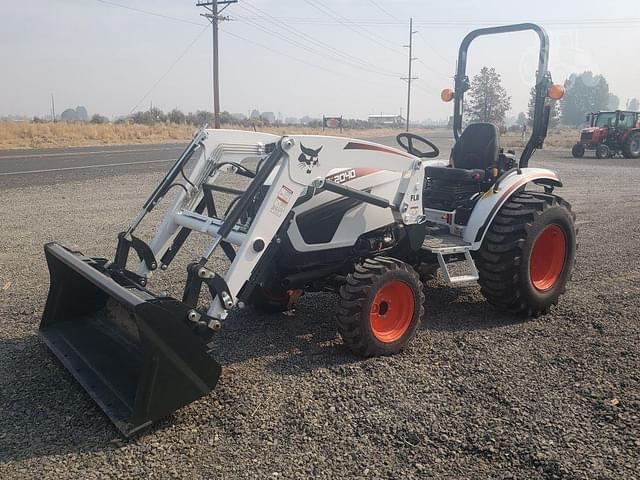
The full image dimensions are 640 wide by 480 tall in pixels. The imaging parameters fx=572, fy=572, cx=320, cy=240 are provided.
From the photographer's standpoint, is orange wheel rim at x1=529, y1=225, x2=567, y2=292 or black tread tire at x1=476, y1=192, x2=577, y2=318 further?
orange wheel rim at x1=529, y1=225, x2=567, y2=292

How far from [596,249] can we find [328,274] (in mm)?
4907

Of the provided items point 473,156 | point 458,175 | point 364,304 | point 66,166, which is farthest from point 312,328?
point 66,166

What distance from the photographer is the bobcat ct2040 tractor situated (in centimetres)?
339

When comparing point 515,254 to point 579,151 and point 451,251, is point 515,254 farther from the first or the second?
point 579,151

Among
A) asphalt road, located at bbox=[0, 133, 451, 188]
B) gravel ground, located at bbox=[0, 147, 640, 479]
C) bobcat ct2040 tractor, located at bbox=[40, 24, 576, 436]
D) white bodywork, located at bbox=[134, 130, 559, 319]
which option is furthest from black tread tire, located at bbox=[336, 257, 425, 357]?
asphalt road, located at bbox=[0, 133, 451, 188]

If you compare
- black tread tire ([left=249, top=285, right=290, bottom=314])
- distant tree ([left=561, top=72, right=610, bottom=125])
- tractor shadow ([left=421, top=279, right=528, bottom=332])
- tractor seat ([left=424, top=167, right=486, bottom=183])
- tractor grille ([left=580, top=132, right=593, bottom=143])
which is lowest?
tractor shadow ([left=421, top=279, right=528, bottom=332])

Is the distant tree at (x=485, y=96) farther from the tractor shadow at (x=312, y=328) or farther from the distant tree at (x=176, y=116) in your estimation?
the distant tree at (x=176, y=116)

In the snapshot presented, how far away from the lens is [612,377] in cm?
394

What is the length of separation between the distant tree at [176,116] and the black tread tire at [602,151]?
4162 centimetres

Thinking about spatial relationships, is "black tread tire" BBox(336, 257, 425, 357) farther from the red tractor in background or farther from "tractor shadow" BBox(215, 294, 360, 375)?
the red tractor in background

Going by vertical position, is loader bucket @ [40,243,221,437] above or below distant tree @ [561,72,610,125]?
below

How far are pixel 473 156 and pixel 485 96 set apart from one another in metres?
2.15

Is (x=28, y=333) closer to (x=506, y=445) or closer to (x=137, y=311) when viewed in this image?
(x=137, y=311)

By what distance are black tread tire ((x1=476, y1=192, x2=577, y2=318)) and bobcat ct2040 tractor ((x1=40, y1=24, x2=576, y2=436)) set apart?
0.01 m
